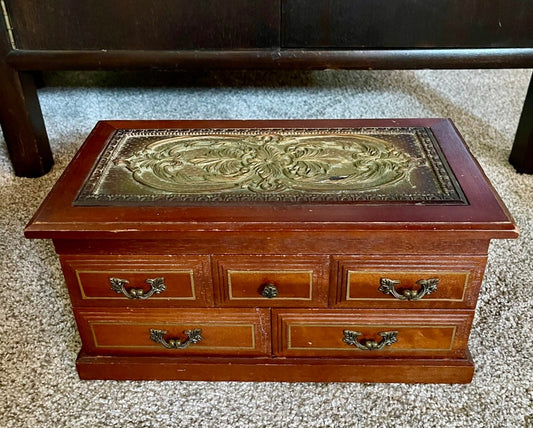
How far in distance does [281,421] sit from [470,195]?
18.4 inches

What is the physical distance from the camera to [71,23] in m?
1.41

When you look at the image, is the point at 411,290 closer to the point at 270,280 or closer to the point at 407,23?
the point at 270,280

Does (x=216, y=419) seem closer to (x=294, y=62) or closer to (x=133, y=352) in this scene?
(x=133, y=352)

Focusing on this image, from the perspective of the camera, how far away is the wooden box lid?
34.4 inches

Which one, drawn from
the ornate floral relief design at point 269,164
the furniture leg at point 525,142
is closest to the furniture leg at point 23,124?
the ornate floral relief design at point 269,164

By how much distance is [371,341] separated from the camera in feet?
3.22

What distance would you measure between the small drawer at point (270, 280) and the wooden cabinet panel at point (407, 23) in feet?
2.35

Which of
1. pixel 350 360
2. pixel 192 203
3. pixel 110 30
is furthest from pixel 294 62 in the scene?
pixel 350 360

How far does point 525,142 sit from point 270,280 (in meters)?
0.97

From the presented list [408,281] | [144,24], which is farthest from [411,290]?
[144,24]

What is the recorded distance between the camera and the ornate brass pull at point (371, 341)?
97 centimetres

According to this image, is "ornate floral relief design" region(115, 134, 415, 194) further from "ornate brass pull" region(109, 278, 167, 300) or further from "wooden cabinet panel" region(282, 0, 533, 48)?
"wooden cabinet panel" region(282, 0, 533, 48)

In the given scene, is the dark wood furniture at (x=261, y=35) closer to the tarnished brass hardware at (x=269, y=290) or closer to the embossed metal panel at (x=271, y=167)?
the embossed metal panel at (x=271, y=167)

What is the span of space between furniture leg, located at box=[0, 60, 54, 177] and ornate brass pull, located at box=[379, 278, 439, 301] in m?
1.05
